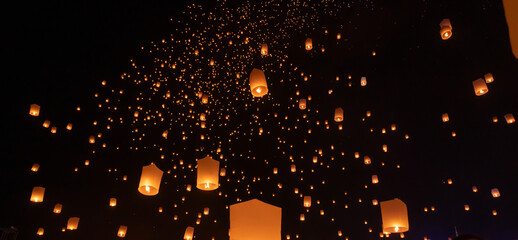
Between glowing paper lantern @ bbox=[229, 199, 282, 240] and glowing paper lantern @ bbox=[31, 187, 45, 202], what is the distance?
4707mm

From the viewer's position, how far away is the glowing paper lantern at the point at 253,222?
2148 millimetres

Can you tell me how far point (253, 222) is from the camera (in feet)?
7.07

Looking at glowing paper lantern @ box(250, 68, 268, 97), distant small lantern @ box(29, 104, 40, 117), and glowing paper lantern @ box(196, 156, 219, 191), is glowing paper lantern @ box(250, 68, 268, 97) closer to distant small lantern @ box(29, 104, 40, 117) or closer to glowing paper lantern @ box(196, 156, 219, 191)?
glowing paper lantern @ box(196, 156, 219, 191)

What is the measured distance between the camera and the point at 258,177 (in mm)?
8031

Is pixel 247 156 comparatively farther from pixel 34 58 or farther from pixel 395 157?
pixel 34 58

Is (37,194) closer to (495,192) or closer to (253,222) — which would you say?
(253,222)

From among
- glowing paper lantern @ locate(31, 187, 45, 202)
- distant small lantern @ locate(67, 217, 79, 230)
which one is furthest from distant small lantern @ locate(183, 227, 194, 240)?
glowing paper lantern @ locate(31, 187, 45, 202)

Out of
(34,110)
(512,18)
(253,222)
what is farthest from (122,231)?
(512,18)

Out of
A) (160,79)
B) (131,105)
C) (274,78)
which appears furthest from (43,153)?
(274,78)

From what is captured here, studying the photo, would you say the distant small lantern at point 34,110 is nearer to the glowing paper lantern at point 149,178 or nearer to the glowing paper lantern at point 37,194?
the glowing paper lantern at point 37,194

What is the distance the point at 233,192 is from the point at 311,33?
11.0 ft

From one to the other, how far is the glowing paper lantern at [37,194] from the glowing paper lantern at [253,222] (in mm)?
4707

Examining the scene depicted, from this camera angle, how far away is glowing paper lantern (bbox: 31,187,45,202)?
5.78 meters

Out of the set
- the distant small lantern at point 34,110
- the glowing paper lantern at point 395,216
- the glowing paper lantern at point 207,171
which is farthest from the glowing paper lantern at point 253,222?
the distant small lantern at point 34,110
